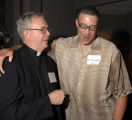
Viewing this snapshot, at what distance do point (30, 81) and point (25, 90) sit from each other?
9 cm

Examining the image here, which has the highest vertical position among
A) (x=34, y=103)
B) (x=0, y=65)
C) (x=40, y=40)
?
(x=40, y=40)

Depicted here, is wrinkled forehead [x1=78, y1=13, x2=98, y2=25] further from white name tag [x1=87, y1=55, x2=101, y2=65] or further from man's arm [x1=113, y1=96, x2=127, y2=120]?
man's arm [x1=113, y1=96, x2=127, y2=120]

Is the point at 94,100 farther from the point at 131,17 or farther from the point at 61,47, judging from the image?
the point at 131,17

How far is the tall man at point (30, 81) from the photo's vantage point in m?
1.22

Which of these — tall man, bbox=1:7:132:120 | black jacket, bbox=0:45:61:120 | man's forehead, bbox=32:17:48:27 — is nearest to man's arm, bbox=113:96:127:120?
tall man, bbox=1:7:132:120

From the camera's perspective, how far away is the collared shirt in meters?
1.72

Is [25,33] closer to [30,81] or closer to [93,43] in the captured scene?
[30,81]

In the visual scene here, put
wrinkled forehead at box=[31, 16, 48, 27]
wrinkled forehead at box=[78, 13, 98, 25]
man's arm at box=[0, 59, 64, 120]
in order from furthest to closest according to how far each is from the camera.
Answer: wrinkled forehead at box=[78, 13, 98, 25], wrinkled forehead at box=[31, 16, 48, 27], man's arm at box=[0, 59, 64, 120]

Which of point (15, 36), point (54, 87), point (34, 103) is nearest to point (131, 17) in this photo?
point (15, 36)

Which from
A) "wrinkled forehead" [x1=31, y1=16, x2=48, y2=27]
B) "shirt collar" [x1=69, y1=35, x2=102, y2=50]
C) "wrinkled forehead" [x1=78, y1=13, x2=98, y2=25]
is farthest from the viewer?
"shirt collar" [x1=69, y1=35, x2=102, y2=50]

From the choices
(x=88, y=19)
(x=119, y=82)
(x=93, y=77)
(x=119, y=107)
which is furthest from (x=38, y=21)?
(x=119, y=107)

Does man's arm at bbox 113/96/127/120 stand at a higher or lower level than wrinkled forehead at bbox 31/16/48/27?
lower

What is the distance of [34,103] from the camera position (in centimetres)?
129

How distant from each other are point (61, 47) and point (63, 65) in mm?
186
